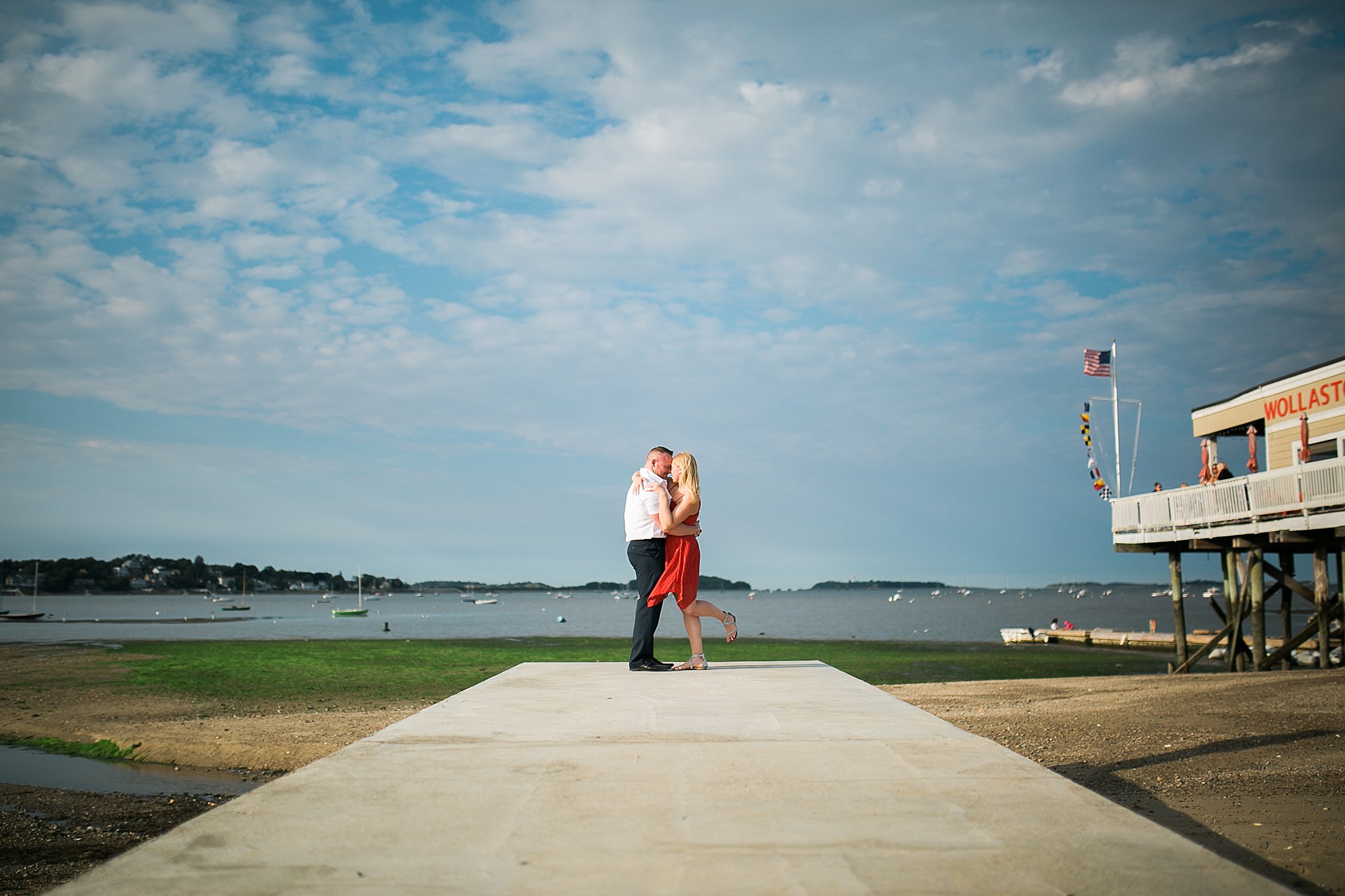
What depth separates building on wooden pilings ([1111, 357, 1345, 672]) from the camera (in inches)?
731

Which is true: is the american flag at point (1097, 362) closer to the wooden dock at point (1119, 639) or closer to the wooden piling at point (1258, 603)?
the wooden piling at point (1258, 603)

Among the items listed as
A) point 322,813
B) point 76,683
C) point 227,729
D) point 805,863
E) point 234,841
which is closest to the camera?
point 805,863

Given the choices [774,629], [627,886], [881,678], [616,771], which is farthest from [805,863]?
[774,629]

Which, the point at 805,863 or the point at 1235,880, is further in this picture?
the point at 805,863

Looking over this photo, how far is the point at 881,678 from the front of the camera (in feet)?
87.1

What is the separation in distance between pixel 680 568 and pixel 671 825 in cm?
550

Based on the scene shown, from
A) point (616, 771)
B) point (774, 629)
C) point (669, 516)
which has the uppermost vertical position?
point (669, 516)

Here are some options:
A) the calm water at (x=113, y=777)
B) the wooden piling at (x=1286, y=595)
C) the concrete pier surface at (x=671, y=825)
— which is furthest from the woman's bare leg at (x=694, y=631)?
the wooden piling at (x=1286, y=595)

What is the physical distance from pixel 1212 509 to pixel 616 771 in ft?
68.1

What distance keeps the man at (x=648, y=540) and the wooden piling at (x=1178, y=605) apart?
777 inches

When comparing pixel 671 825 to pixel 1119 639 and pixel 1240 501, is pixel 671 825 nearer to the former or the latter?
pixel 1240 501

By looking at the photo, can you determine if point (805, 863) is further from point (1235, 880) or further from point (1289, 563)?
point (1289, 563)

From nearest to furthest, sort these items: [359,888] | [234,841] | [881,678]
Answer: [359,888]
[234,841]
[881,678]

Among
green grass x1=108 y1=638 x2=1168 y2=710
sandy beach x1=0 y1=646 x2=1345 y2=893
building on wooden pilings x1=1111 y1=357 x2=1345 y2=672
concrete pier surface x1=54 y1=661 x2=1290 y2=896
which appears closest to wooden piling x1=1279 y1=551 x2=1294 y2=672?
building on wooden pilings x1=1111 y1=357 x2=1345 y2=672
